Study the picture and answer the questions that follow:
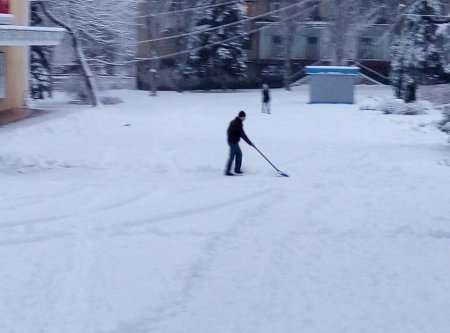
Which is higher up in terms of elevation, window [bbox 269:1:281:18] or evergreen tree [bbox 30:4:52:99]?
window [bbox 269:1:281:18]

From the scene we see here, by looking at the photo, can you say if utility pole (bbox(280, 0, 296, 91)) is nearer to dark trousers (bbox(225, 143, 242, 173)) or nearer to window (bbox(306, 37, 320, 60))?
window (bbox(306, 37, 320, 60))

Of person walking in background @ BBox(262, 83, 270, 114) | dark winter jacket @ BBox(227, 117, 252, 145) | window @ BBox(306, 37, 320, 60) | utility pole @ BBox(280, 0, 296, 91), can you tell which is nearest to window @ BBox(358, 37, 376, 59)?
window @ BBox(306, 37, 320, 60)

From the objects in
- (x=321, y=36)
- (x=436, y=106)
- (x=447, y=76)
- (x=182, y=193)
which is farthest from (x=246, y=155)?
(x=321, y=36)

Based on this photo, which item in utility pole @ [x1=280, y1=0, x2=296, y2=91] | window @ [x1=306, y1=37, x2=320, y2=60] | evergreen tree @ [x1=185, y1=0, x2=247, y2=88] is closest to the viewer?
utility pole @ [x1=280, y1=0, x2=296, y2=91]

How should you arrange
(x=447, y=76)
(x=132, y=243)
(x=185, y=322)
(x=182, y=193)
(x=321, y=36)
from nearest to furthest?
(x=185, y=322), (x=132, y=243), (x=182, y=193), (x=447, y=76), (x=321, y=36)

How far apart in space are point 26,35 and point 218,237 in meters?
19.1

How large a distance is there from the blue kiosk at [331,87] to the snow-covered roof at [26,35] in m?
14.2

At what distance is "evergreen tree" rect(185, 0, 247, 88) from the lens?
5759cm

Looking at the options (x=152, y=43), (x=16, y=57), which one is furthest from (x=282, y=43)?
(x=16, y=57)

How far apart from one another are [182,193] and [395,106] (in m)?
22.3

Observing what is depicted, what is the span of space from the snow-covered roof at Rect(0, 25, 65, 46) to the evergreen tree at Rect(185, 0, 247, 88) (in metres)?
24.5

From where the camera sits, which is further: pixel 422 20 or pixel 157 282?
pixel 422 20

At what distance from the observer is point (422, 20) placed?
1699 inches

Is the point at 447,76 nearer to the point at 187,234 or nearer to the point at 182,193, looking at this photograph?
the point at 182,193
